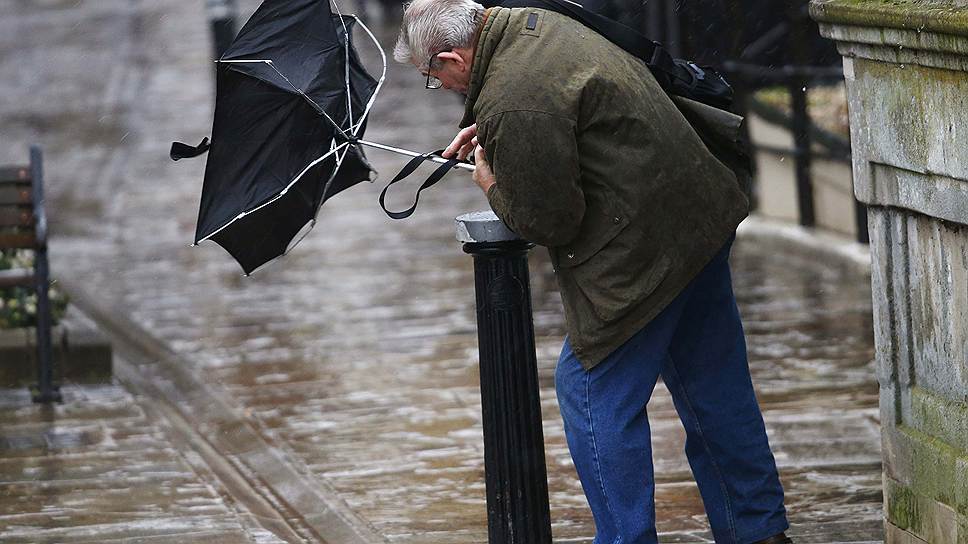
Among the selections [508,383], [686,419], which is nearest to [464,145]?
[508,383]

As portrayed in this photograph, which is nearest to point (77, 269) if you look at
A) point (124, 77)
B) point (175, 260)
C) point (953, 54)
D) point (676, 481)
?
point (175, 260)

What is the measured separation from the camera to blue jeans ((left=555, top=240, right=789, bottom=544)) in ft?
13.9

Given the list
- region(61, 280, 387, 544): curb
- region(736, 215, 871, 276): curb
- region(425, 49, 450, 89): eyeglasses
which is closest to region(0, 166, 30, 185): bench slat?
region(61, 280, 387, 544): curb

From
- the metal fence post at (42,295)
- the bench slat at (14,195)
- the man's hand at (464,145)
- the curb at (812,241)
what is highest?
the man's hand at (464,145)

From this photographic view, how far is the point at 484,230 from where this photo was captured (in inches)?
172

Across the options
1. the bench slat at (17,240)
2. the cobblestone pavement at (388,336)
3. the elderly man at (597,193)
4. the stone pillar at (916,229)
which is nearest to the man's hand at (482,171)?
the elderly man at (597,193)

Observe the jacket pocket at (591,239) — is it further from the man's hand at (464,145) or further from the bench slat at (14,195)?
the bench slat at (14,195)

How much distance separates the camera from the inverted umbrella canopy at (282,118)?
4.65 metres

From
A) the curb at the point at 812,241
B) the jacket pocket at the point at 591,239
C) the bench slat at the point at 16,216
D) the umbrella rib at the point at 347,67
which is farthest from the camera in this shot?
the curb at the point at 812,241

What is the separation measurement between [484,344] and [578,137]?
0.73 m

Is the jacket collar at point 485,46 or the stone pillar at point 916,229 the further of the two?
the jacket collar at point 485,46

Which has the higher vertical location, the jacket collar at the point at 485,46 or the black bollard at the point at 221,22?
the black bollard at the point at 221,22

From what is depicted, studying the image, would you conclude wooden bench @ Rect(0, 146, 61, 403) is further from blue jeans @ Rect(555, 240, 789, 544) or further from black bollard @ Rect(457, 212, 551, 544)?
blue jeans @ Rect(555, 240, 789, 544)

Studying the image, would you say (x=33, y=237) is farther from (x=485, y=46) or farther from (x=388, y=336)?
(x=485, y=46)
